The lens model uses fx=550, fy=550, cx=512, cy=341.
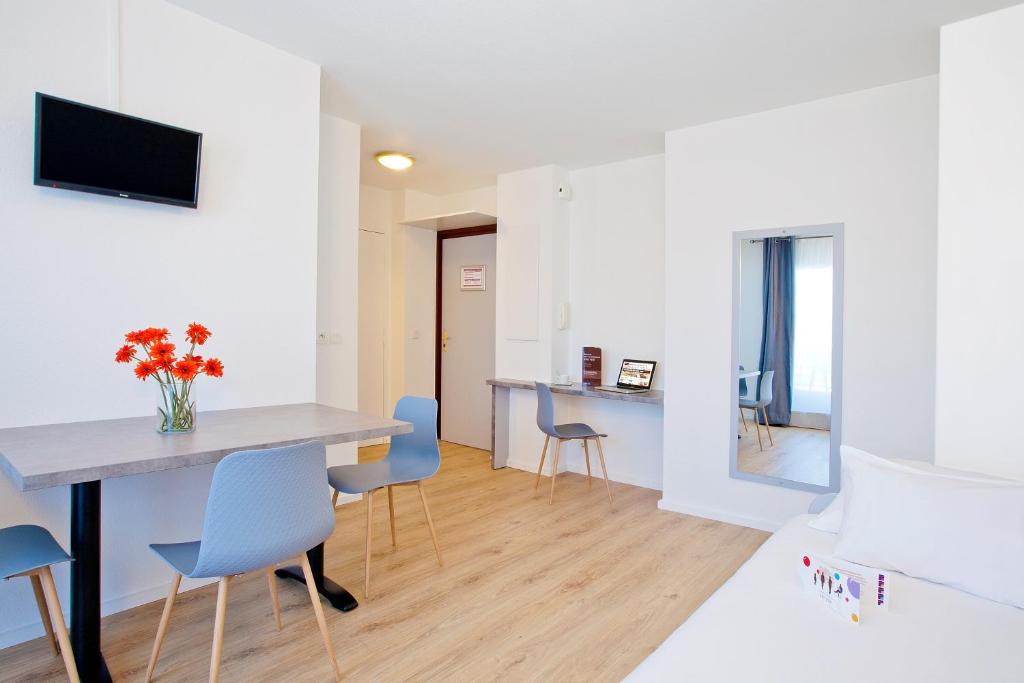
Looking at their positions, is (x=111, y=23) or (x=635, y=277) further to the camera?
(x=635, y=277)

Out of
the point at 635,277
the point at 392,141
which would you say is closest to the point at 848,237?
the point at 635,277

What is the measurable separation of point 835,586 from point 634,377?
9.84 ft

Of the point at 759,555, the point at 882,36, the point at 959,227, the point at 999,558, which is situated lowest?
the point at 759,555

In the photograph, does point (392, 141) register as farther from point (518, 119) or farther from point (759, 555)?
Result: point (759, 555)

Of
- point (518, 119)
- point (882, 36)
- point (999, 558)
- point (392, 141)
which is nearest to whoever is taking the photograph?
point (999, 558)

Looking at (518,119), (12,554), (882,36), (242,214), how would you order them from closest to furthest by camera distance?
1. (12,554)
2. (882,36)
3. (242,214)
4. (518,119)

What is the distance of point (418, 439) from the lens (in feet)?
10.0

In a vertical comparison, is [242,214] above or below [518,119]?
below

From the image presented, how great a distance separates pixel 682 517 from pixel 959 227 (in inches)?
90.3

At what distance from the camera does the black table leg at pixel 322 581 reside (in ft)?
7.99

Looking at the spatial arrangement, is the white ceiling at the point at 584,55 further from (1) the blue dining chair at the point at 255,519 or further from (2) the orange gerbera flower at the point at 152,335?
(1) the blue dining chair at the point at 255,519

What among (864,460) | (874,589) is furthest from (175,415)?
(864,460)

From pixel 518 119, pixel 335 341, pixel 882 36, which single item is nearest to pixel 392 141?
pixel 518 119

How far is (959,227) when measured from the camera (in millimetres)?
2412
